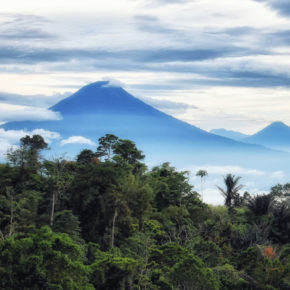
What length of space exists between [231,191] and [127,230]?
59.5 ft

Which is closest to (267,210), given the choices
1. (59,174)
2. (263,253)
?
(263,253)

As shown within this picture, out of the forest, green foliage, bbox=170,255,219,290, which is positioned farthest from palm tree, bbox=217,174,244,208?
green foliage, bbox=170,255,219,290

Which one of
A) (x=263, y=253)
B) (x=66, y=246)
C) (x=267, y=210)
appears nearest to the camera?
(x=66, y=246)

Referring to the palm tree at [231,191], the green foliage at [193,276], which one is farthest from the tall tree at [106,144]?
the green foliage at [193,276]

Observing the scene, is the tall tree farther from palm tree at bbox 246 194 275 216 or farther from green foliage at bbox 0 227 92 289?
green foliage at bbox 0 227 92 289

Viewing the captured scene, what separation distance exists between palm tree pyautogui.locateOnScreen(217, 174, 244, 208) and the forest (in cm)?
10

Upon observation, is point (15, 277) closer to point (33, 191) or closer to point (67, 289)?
point (67, 289)

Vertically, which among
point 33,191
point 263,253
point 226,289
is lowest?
point 226,289

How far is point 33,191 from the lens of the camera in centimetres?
3753

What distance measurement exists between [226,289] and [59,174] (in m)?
16.4

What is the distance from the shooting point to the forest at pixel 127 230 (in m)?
22.9

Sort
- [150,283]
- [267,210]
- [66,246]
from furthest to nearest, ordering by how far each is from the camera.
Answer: [267,210] → [150,283] → [66,246]

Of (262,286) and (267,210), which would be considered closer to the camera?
(262,286)

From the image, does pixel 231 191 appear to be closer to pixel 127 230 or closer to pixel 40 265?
pixel 127 230
